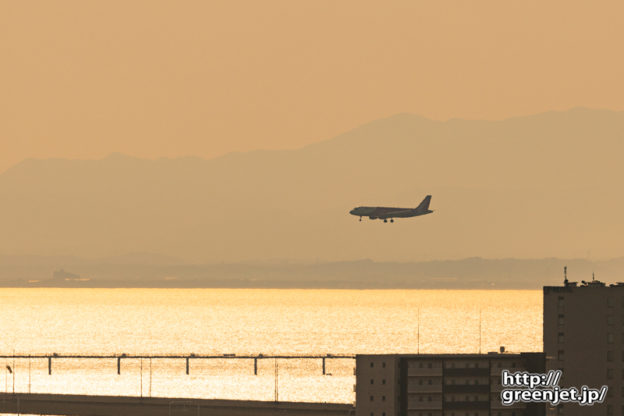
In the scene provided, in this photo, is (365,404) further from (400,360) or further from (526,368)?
(526,368)

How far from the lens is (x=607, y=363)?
199 meters

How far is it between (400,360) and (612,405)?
37.0 m

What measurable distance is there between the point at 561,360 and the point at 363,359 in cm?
3573

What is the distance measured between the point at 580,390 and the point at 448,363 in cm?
2336

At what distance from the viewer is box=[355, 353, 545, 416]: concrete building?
629ft

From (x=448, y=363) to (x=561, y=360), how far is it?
21535mm

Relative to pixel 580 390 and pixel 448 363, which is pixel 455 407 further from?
pixel 580 390

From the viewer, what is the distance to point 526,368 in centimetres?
19450

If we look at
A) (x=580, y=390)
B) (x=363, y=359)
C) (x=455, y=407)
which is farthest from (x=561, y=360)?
(x=363, y=359)

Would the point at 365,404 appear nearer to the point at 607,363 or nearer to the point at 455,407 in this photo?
the point at 455,407

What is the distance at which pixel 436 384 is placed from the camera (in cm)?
19175

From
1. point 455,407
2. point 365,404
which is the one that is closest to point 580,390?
point 455,407

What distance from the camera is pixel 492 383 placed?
193000 mm

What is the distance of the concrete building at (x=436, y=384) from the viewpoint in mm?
191625
